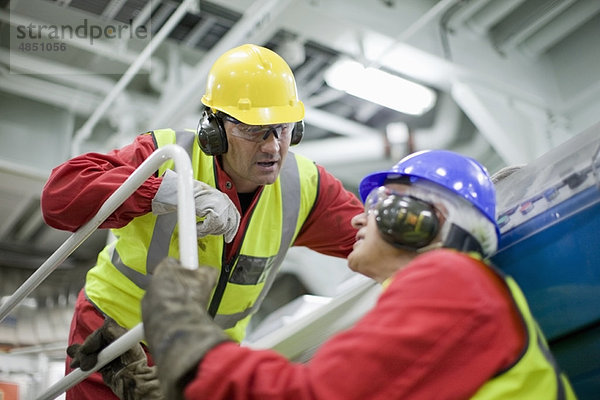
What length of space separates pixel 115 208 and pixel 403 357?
104cm

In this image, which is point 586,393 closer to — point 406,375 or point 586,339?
point 586,339

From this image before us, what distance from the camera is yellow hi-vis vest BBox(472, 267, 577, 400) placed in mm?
1300

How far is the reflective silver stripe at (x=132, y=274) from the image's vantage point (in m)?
2.51

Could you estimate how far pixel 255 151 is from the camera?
8.16ft

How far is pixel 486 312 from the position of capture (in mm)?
1286

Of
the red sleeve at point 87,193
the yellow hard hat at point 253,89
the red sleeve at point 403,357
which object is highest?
the yellow hard hat at point 253,89

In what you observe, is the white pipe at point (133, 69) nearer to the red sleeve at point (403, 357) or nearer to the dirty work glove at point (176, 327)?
the dirty work glove at point (176, 327)

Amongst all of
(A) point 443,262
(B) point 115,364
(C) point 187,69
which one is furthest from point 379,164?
(A) point 443,262

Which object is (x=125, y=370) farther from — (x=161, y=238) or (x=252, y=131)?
(x=252, y=131)

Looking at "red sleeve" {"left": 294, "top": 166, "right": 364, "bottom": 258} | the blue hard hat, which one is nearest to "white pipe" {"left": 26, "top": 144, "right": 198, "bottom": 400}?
the blue hard hat

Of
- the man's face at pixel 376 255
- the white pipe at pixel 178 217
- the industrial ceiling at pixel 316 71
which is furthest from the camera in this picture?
the industrial ceiling at pixel 316 71

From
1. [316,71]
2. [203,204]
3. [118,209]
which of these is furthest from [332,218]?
[316,71]

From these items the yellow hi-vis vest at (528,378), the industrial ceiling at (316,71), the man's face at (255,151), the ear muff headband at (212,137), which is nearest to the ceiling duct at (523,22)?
the industrial ceiling at (316,71)

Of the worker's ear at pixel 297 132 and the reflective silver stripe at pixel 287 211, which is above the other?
the worker's ear at pixel 297 132
